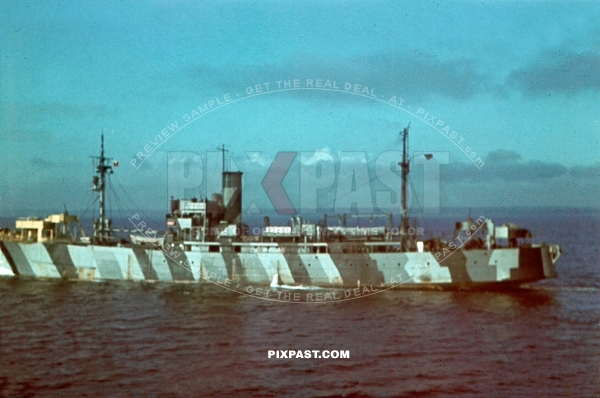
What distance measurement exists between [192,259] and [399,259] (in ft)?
39.4

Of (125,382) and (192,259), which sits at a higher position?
(192,259)

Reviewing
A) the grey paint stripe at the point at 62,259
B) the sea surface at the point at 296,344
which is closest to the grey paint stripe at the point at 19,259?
the grey paint stripe at the point at 62,259

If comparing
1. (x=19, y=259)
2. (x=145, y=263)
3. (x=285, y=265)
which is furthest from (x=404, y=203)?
(x=19, y=259)

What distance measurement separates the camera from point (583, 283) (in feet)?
131

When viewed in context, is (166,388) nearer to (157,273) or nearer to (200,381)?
(200,381)

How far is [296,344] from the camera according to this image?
72.8ft

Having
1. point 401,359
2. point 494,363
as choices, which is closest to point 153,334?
point 401,359

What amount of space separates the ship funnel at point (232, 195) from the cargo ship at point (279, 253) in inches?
2.5

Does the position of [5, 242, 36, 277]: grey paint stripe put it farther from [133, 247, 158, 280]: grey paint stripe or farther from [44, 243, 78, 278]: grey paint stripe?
[133, 247, 158, 280]: grey paint stripe

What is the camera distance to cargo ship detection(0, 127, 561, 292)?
107 ft

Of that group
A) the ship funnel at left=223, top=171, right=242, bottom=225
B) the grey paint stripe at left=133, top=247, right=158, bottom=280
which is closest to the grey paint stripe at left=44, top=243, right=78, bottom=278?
the grey paint stripe at left=133, top=247, right=158, bottom=280

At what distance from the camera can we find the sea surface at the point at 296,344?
709 inches

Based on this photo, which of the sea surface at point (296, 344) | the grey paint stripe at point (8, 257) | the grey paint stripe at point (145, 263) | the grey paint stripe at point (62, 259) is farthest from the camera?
the grey paint stripe at point (8, 257)

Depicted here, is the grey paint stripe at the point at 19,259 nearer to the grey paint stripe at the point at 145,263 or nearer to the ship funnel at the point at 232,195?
the grey paint stripe at the point at 145,263
